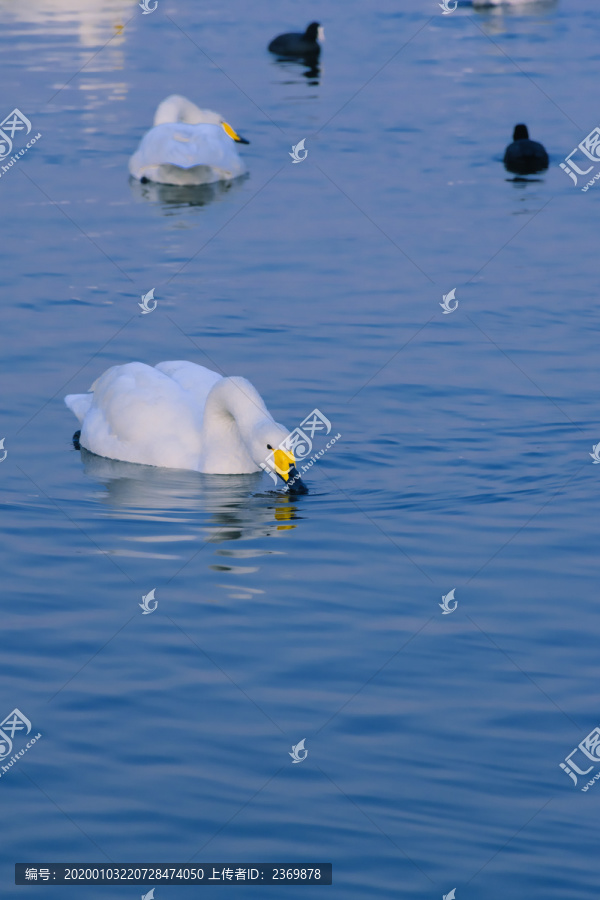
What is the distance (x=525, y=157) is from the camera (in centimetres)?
2122

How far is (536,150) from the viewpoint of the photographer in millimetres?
21109

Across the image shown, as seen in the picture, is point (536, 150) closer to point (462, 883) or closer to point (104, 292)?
point (104, 292)

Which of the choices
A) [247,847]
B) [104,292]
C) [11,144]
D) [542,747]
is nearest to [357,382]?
[104,292]

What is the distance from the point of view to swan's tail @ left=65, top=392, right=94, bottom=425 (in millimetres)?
12773

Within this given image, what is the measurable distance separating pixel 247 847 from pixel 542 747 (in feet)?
5.42

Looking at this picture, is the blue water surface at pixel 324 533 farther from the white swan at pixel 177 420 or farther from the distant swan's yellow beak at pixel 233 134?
the distant swan's yellow beak at pixel 233 134

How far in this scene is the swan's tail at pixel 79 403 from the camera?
12.8 meters

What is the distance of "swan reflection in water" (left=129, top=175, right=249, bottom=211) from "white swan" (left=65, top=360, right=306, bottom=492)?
349 inches
